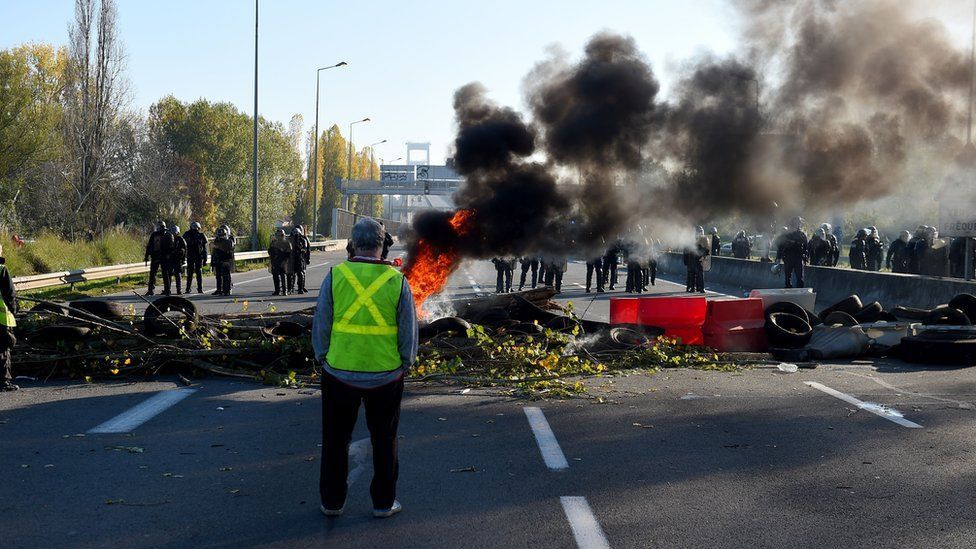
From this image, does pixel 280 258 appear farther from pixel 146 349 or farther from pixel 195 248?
pixel 146 349

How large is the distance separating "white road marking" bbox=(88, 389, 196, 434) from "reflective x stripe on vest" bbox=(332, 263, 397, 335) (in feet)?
11.0

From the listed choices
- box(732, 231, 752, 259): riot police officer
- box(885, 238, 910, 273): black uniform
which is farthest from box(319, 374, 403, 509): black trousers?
box(732, 231, 752, 259): riot police officer

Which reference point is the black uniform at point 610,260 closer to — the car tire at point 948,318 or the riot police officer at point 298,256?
the riot police officer at point 298,256

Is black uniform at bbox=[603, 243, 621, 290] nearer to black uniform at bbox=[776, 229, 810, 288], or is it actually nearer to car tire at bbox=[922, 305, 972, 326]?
black uniform at bbox=[776, 229, 810, 288]

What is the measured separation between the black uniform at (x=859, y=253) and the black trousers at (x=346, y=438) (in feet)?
97.2

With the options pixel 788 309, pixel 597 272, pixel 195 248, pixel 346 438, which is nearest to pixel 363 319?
pixel 346 438

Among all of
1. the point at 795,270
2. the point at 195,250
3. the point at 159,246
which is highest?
the point at 159,246

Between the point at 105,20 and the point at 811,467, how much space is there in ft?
135

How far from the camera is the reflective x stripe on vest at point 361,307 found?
5.39m

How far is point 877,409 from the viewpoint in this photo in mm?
9141

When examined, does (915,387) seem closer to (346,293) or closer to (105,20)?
(346,293)

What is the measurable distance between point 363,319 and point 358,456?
6.15 ft

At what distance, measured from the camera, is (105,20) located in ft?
136

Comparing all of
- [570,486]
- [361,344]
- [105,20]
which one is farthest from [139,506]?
[105,20]
